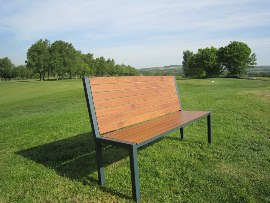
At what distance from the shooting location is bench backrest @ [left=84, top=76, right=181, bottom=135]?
13.4ft

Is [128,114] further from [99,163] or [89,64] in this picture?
[89,64]

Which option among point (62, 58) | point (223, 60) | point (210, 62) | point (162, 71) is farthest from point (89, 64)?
point (162, 71)

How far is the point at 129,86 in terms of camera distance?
490 cm

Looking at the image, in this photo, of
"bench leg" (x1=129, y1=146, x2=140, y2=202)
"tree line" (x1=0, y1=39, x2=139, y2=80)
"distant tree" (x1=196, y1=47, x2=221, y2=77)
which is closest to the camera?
"bench leg" (x1=129, y1=146, x2=140, y2=202)

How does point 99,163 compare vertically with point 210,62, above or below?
below

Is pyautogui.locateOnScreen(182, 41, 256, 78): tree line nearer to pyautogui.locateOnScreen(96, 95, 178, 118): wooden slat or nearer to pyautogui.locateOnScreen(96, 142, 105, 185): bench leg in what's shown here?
pyautogui.locateOnScreen(96, 95, 178, 118): wooden slat

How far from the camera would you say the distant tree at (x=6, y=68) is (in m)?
93.0

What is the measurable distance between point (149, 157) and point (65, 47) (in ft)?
268

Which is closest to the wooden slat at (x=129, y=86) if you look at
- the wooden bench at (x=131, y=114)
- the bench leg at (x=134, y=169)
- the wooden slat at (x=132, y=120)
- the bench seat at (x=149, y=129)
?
the wooden bench at (x=131, y=114)

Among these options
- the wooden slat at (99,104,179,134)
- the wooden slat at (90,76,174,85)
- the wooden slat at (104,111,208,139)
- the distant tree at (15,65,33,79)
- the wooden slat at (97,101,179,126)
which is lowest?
the wooden slat at (104,111,208,139)

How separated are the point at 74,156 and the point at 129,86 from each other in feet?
5.89

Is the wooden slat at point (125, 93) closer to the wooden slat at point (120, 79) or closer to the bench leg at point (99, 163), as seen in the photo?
the wooden slat at point (120, 79)

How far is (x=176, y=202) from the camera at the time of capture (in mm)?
3541

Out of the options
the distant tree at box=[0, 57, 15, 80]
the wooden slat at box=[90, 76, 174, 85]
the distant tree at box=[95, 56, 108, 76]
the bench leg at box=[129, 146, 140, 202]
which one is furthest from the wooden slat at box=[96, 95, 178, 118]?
the distant tree at box=[0, 57, 15, 80]
